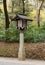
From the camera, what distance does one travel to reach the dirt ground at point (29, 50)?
1209 centimetres

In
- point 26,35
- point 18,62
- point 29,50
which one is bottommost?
point 18,62

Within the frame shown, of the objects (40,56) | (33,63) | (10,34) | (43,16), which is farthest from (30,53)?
Result: (43,16)

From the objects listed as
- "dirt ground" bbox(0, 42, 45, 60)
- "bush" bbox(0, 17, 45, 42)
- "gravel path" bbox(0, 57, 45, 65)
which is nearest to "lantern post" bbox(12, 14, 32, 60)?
"gravel path" bbox(0, 57, 45, 65)

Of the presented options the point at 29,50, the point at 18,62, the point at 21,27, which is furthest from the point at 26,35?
the point at 18,62

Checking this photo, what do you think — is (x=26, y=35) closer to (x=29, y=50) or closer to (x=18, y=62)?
(x=29, y=50)

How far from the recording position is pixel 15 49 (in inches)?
505

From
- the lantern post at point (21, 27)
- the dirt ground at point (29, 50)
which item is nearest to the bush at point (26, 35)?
the dirt ground at point (29, 50)

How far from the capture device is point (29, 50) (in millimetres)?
12422

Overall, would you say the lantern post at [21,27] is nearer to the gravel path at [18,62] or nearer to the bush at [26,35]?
the gravel path at [18,62]

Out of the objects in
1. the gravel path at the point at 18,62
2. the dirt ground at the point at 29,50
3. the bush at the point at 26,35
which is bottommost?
the gravel path at the point at 18,62

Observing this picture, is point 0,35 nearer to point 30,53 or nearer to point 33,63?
point 30,53

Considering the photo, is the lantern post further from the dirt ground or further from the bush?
the bush

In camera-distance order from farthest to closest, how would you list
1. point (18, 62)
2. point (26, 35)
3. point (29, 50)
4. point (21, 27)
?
point (26, 35), point (29, 50), point (21, 27), point (18, 62)

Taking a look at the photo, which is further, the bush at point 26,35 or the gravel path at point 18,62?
the bush at point 26,35
